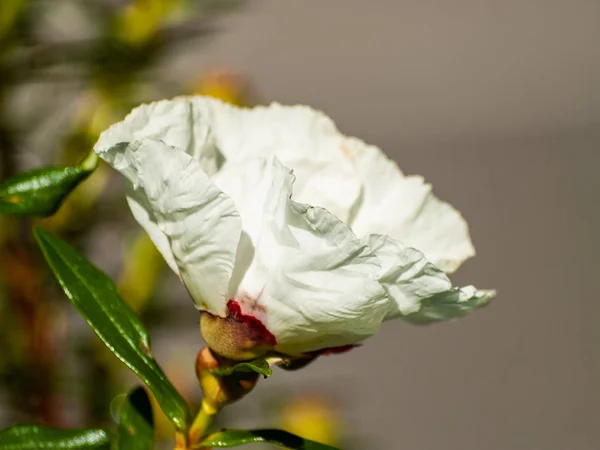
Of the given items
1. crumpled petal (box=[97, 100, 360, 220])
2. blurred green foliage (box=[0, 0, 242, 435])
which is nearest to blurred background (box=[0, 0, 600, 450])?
blurred green foliage (box=[0, 0, 242, 435])

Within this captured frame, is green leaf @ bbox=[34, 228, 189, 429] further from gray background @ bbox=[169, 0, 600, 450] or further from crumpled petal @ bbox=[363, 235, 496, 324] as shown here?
gray background @ bbox=[169, 0, 600, 450]

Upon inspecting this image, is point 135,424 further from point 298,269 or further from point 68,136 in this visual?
point 68,136

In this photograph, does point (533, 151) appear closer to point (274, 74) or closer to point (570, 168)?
point (570, 168)

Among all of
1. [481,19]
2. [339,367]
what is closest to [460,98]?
[481,19]

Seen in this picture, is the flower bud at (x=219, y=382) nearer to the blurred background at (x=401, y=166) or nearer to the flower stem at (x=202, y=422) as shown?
the flower stem at (x=202, y=422)

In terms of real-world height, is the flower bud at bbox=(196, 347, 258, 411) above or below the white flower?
below
